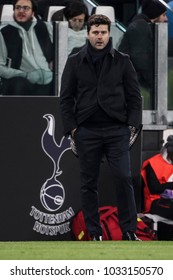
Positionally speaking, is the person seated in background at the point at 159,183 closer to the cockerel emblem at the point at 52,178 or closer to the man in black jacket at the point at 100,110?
the cockerel emblem at the point at 52,178

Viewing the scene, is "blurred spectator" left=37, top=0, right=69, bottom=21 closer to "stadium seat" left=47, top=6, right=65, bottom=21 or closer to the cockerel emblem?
"stadium seat" left=47, top=6, right=65, bottom=21

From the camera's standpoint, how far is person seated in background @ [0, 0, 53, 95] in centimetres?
1688

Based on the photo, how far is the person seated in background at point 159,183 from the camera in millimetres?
16359

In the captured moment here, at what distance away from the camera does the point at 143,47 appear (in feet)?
57.3

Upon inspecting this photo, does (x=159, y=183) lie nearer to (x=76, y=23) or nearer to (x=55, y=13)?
(x=76, y=23)

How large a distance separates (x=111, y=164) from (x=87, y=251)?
2.21 metres

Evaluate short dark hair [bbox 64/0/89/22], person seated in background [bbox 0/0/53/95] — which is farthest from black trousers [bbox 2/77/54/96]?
short dark hair [bbox 64/0/89/22]

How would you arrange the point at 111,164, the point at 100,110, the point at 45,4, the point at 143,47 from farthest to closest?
the point at 45,4 < the point at 143,47 < the point at 111,164 < the point at 100,110

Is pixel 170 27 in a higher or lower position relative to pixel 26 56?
higher

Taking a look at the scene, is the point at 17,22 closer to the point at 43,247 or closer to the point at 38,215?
the point at 38,215

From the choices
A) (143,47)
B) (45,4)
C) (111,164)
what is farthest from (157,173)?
(45,4)

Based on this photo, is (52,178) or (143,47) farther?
(143,47)
